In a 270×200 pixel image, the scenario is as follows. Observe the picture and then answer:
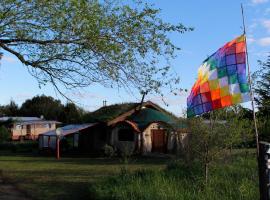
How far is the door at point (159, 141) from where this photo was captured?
41.9 meters

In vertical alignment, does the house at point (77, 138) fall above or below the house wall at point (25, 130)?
below

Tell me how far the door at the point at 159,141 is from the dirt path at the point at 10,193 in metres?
23.7

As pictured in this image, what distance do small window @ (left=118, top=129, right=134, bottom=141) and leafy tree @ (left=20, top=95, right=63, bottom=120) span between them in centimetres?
5404

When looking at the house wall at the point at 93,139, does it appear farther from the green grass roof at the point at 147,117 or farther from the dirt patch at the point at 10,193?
the dirt patch at the point at 10,193

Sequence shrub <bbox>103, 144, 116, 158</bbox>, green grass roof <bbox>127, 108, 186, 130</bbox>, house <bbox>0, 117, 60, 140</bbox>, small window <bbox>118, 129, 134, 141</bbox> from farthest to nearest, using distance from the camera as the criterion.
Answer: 1. house <bbox>0, 117, 60, 140</bbox>
2. small window <bbox>118, 129, 134, 141</bbox>
3. green grass roof <bbox>127, 108, 186, 130</bbox>
4. shrub <bbox>103, 144, 116, 158</bbox>

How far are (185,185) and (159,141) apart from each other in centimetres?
2854

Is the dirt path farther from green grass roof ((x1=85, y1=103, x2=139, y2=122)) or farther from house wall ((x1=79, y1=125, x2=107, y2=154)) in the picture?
house wall ((x1=79, y1=125, x2=107, y2=154))

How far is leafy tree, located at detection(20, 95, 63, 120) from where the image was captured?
96500mm

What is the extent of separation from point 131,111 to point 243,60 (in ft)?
110

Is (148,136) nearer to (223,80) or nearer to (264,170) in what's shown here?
(223,80)

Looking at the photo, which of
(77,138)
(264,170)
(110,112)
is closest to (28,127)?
(77,138)

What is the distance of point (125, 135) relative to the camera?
1655 inches

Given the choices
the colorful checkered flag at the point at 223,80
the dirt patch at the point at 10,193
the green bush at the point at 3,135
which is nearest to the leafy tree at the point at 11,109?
the green bush at the point at 3,135

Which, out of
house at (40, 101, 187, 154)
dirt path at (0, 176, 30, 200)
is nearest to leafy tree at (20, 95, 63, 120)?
house at (40, 101, 187, 154)
